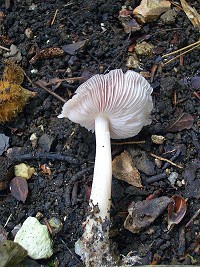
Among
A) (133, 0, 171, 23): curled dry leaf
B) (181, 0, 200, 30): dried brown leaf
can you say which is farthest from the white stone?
(181, 0, 200, 30): dried brown leaf

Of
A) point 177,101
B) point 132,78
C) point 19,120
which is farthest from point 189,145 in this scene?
point 19,120

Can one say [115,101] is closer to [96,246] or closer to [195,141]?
[195,141]

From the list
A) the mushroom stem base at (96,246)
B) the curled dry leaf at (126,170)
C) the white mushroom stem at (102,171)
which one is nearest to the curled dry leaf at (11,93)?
the white mushroom stem at (102,171)

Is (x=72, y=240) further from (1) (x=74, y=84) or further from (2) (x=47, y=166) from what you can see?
(1) (x=74, y=84)

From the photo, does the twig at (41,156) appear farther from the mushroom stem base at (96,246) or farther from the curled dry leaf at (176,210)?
the curled dry leaf at (176,210)

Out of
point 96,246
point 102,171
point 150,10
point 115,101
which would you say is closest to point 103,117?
point 115,101

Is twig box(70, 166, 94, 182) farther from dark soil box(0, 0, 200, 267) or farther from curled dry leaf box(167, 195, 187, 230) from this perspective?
curled dry leaf box(167, 195, 187, 230)
